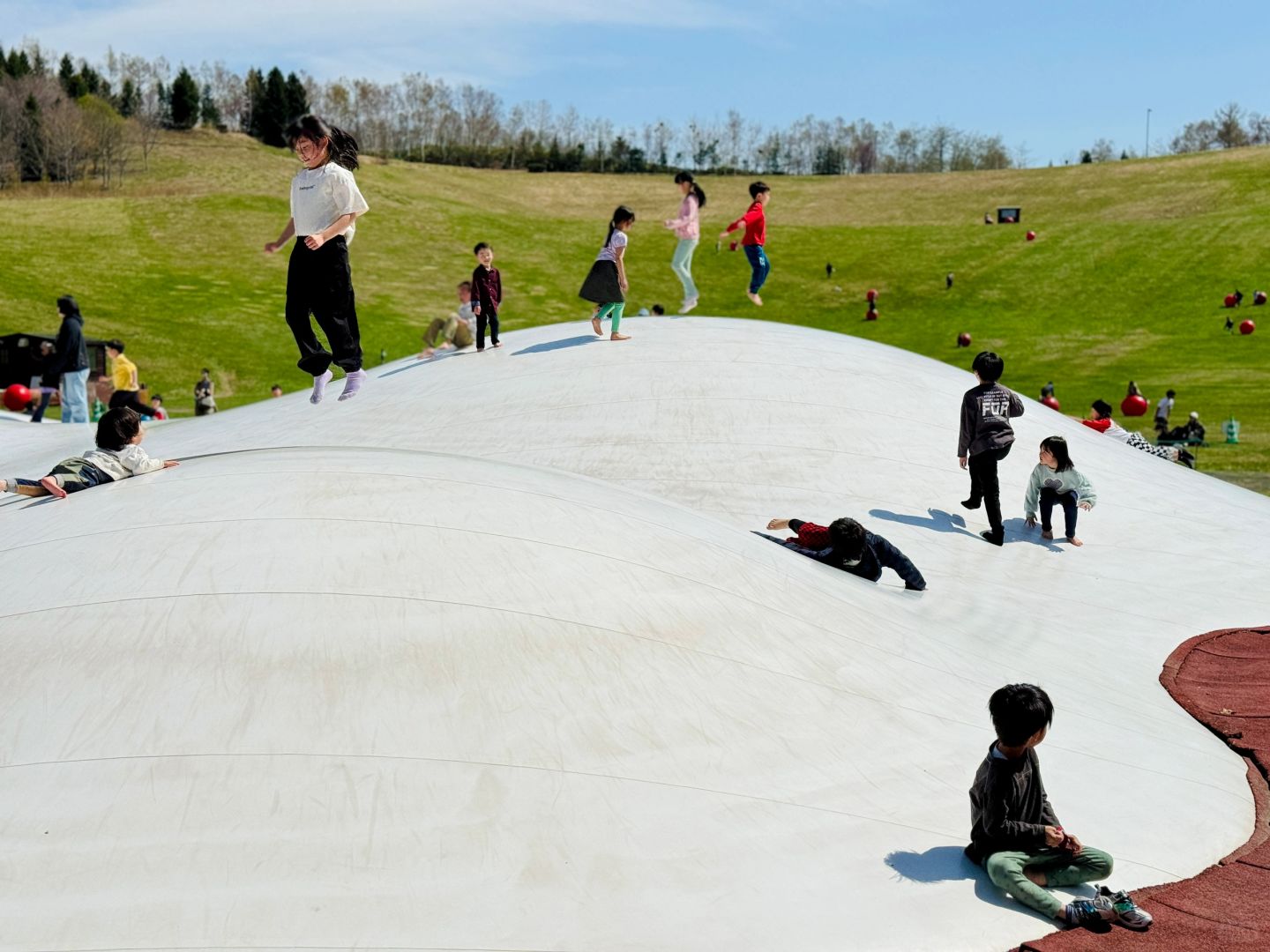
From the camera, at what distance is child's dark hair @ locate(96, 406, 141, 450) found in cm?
881

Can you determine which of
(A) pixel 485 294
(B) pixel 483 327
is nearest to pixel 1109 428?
(B) pixel 483 327

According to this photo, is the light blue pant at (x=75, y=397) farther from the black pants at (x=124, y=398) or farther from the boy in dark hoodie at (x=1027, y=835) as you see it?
the boy in dark hoodie at (x=1027, y=835)

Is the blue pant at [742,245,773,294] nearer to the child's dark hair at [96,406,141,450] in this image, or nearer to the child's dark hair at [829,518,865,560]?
the child's dark hair at [829,518,865,560]

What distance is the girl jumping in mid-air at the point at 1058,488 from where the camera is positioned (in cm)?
1292

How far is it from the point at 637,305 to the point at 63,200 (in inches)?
1401

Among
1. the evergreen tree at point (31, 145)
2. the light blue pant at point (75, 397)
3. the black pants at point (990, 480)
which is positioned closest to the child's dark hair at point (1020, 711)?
the black pants at point (990, 480)

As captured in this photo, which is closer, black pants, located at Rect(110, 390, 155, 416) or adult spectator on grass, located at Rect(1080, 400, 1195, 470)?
black pants, located at Rect(110, 390, 155, 416)

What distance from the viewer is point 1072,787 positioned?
6.71 metres

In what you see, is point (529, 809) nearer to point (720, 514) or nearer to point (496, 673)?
point (496, 673)

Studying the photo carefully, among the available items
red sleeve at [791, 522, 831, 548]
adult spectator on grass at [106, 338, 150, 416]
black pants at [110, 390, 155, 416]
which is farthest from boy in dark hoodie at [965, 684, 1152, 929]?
adult spectator on grass at [106, 338, 150, 416]

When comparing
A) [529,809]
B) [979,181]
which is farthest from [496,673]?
[979,181]

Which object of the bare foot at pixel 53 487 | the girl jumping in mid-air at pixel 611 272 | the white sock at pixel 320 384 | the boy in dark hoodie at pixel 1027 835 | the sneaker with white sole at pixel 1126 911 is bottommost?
the sneaker with white sole at pixel 1126 911

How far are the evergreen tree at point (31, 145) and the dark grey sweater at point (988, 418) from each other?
84129mm

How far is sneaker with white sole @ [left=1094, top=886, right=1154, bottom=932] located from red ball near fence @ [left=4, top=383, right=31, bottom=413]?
31.6m
